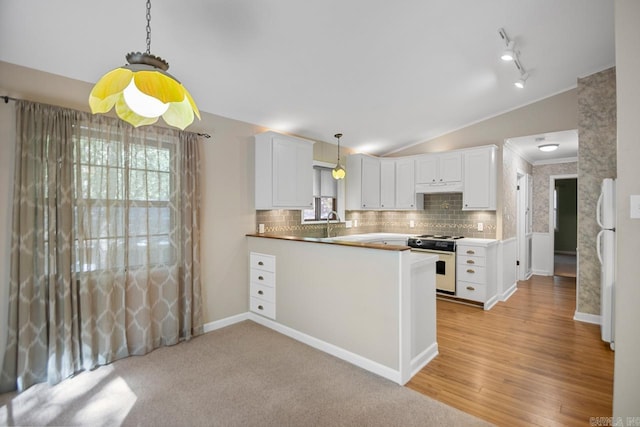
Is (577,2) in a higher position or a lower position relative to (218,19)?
higher

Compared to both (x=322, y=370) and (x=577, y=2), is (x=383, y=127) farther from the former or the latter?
(x=322, y=370)

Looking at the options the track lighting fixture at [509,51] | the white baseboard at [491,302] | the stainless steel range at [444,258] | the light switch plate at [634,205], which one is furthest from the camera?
the stainless steel range at [444,258]

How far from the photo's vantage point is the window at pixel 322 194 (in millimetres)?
5042

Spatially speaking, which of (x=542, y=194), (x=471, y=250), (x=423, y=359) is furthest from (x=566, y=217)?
(x=423, y=359)

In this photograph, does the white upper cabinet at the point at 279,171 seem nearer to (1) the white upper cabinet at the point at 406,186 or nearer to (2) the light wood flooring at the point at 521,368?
(1) the white upper cabinet at the point at 406,186

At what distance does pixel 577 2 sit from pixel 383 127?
261 cm

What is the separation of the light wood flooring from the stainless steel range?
1.75ft

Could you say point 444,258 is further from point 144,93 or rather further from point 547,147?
point 144,93

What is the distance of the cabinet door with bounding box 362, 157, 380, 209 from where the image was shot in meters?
5.48

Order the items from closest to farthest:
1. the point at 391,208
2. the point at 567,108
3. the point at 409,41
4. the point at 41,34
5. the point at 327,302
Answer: the point at 41,34 < the point at 409,41 < the point at 327,302 < the point at 567,108 < the point at 391,208

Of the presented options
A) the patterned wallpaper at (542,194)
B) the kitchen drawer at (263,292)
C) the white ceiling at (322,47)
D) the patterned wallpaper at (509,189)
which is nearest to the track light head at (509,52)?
the white ceiling at (322,47)

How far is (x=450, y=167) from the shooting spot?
199 inches

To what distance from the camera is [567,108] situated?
423cm

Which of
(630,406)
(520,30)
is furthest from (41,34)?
(630,406)
